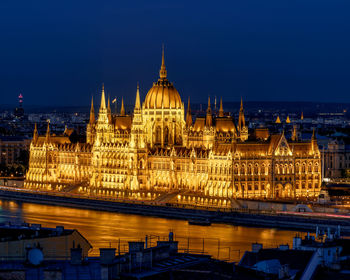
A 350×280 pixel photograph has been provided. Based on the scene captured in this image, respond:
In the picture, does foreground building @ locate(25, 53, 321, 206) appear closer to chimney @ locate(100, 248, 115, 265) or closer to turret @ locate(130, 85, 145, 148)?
turret @ locate(130, 85, 145, 148)

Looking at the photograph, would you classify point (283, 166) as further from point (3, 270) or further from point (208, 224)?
point (3, 270)

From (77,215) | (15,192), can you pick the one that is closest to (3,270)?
(77,215)

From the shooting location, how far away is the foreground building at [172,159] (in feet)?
293

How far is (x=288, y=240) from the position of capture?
6544 cm

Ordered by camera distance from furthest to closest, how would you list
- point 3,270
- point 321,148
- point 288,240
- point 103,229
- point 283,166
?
point 321,148 → point 283,166 → point 103,229 → point 288,240 → point 3,270

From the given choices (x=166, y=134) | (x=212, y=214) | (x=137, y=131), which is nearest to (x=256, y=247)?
(x=212, y=214)

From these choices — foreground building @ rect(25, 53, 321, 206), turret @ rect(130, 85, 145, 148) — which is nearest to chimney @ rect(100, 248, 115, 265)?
foreground building @ rect(25, 53, 321, 206)

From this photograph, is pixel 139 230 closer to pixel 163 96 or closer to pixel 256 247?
pixel 163 96

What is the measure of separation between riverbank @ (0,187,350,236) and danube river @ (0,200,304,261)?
3.97 ft

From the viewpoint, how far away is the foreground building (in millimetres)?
89188

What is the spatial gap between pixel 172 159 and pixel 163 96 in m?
9.15

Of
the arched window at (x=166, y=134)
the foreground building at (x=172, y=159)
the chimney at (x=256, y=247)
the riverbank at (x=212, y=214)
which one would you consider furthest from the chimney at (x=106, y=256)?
the arched window at (x=166, y=134)

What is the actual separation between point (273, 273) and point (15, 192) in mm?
72334

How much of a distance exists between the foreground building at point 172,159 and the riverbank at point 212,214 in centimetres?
376
